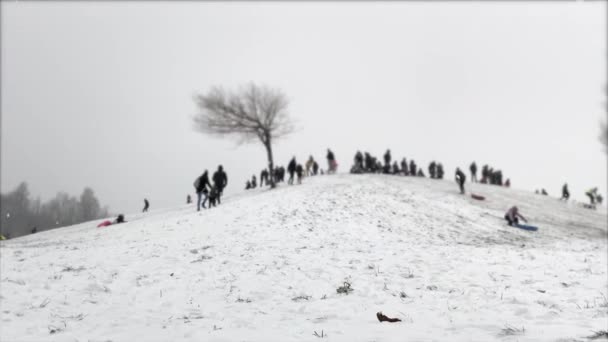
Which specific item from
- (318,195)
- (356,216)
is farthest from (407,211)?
(318,195)

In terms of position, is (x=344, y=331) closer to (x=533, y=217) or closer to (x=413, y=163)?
(x=533, y=217)

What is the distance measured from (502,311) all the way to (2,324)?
881 cm

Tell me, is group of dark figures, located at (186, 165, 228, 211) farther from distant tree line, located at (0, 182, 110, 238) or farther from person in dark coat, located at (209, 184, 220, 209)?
distant tree line, located at (0, 182, 110, 238)

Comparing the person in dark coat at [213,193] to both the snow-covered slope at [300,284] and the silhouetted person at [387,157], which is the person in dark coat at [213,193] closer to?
the snow-covered slope at [300,284]

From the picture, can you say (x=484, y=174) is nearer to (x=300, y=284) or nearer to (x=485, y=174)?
(x=485, y=174)

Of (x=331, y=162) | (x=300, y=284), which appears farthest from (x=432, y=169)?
(x=300, y=284)

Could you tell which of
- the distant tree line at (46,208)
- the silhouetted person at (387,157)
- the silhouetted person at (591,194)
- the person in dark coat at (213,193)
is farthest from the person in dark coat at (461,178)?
the distant tree line at (46,208)

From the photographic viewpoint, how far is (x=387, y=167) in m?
31.9

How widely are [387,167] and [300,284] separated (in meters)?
Answer: 26.9

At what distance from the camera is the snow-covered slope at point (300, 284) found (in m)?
4.66

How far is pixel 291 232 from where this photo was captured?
35.2ft

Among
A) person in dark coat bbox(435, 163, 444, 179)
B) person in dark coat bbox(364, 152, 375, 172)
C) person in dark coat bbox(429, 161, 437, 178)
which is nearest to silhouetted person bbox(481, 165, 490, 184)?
person in dark coat bbox(435, 163, 444, 179)

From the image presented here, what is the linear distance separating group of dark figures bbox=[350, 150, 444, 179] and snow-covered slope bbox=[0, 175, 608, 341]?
18726 millimetres

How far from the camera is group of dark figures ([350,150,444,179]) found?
31391 mm
